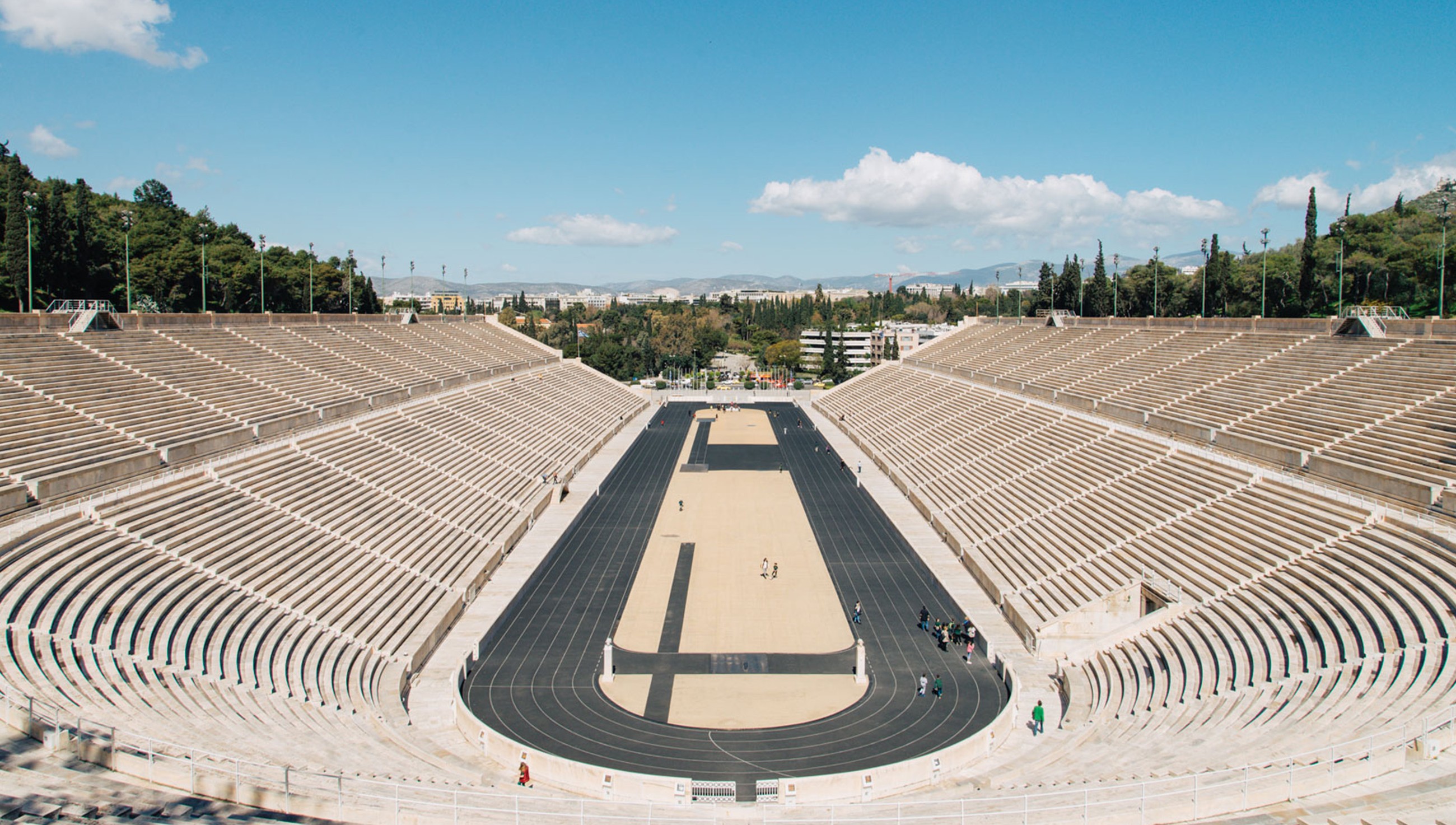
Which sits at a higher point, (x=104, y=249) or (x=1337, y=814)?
(x=104, y=249)

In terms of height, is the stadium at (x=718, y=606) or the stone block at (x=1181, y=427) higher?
the stone block at (x=1181, y=427)

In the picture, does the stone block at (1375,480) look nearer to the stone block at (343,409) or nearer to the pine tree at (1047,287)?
the stone block at (343,409)

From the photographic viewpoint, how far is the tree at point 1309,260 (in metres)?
59.7

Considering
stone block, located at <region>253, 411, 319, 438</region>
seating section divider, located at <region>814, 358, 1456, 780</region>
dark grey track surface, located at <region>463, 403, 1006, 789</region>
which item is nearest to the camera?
seating section divider, located at <region>814, 358, 1456, 780</region>

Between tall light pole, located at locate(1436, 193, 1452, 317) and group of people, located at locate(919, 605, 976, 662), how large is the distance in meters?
22.6

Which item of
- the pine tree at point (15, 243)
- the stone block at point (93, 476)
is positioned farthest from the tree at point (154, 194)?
the stone block at point (93, 476)

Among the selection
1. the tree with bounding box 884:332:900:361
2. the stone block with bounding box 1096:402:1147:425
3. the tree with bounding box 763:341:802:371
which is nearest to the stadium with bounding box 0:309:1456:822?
the stone block with bounding box 1096:402:1147:425

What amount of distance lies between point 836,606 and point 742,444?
93.6ft

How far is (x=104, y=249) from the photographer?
56.5 metres

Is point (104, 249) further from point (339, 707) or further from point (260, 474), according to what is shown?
point (339, 707)

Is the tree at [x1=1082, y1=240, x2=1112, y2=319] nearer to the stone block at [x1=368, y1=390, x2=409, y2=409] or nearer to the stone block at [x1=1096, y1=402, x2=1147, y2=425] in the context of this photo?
the stone block at [x1=1096, y1=402, x2=1147, y2=425]

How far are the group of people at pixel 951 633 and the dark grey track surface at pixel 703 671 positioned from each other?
26 cm

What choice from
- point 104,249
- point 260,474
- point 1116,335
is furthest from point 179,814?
point 104,249

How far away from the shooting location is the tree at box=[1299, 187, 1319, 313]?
59.7 metres
